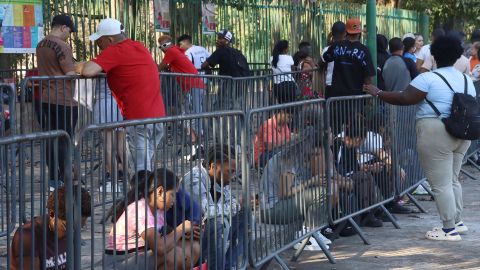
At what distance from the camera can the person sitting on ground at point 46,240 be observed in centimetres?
432

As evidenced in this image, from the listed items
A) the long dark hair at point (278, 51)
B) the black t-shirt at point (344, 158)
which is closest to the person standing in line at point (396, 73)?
the black t-shirt at point (344, 158)

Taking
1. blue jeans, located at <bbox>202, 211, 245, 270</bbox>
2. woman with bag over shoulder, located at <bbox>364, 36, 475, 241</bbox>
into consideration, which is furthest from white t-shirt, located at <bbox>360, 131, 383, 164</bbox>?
blue jeans, located at <bbox>202, 211, 245, 270</bbox>

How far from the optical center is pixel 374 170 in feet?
Result: 30.0

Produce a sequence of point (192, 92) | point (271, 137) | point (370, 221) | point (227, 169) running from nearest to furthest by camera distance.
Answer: point (227, 169) → point (271, 137) → point (370, 221) → point (192, 92)

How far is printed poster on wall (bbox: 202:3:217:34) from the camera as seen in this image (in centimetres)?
1710

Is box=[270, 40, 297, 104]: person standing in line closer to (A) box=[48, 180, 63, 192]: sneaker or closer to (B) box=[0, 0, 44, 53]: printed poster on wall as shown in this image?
(B) box=[0, 0, 44, 53]: printed poster on wall

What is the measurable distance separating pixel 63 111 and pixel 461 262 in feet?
11.7

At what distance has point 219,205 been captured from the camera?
6.14 metres

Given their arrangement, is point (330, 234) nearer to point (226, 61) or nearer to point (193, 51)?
point (226, 61)

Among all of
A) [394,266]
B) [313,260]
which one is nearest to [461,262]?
[394,266]

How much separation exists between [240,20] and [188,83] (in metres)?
7.75

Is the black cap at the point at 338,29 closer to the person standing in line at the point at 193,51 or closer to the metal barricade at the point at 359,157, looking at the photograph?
the metal barricade at the point at 359,157

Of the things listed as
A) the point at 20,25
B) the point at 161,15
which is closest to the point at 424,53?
the point at 161,15

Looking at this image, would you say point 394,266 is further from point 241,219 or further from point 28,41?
point 28,41
